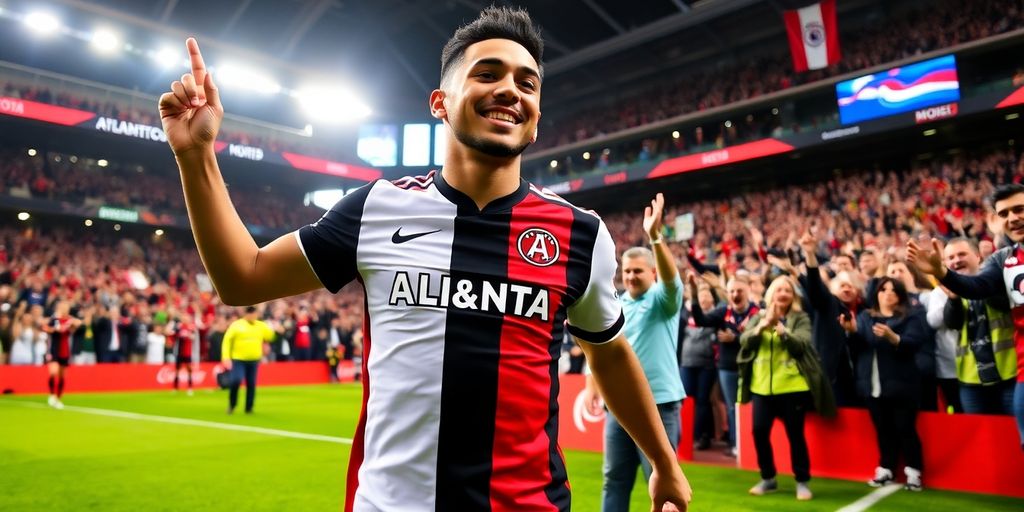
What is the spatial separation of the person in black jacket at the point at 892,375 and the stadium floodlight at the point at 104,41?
36241 millimetres

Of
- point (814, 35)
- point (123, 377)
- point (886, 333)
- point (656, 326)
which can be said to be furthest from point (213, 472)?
point (814, 35)

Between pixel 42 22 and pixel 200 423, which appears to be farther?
pixel 42 22

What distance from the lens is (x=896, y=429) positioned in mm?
6965

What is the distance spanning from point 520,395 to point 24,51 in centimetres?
3863

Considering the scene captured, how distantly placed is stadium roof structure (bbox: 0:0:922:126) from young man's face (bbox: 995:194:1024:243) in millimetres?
26002

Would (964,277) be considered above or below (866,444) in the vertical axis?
above

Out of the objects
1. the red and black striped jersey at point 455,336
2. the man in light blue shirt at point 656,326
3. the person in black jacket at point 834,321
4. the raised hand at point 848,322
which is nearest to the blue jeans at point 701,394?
the person in black jacket at point 834,321

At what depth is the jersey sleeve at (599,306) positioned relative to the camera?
2.05 m

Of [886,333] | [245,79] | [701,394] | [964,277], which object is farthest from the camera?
A: [245,79]

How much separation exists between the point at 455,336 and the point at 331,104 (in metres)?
42.3

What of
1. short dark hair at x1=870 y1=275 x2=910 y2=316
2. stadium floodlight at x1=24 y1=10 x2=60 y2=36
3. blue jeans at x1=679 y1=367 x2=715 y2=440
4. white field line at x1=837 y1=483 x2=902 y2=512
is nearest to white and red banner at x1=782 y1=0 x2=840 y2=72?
blue jeans at x1=679 y1=367 x2=715 y2=440

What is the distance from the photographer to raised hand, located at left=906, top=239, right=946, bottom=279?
14.5ft

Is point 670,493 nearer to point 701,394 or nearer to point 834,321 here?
point 834,321

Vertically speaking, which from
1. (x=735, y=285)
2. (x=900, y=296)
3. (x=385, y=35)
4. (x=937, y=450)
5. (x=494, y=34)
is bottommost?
Answer: (x=937, y=450)
